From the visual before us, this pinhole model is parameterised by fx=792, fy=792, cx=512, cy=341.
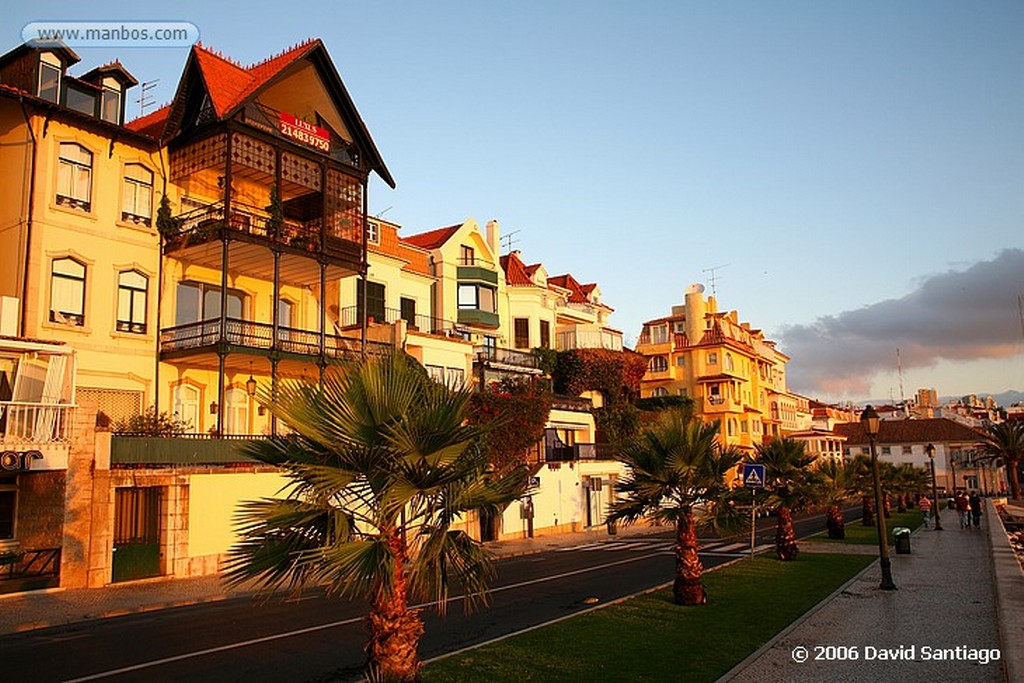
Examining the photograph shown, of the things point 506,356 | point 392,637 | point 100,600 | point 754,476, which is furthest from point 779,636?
point 506,356

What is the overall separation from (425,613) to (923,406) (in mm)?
148928

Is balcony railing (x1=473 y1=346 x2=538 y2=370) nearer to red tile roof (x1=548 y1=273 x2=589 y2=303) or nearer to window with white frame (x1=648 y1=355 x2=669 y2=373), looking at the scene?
red tile roof (x1=548 y1=273 x2=589 y2=303)

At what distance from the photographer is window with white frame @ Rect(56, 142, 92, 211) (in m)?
26.3

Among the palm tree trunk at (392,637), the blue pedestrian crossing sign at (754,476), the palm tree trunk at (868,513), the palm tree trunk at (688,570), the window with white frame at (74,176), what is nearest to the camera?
the palm tree trunk at (392,637)

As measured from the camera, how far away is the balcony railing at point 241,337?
2859 cm

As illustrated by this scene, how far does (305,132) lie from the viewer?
32906mm

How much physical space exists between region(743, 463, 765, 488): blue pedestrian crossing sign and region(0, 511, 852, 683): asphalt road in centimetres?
347

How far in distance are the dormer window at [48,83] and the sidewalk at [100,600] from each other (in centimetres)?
1606

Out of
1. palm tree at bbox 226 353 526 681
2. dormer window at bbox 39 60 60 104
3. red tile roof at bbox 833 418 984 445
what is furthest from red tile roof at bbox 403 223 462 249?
red tile roof at bbox 833 418 984 445

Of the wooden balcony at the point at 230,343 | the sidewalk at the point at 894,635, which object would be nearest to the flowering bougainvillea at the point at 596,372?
the wooden balcony at the point at 230,343

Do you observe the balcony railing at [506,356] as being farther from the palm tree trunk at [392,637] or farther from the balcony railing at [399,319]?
the palm tree trunk at [392,637]

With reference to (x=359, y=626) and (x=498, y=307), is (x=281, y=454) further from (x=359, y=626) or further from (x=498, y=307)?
(x=498, y=307)

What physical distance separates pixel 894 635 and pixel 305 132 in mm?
28061

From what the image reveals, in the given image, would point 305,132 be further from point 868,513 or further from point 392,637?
point 868,513
